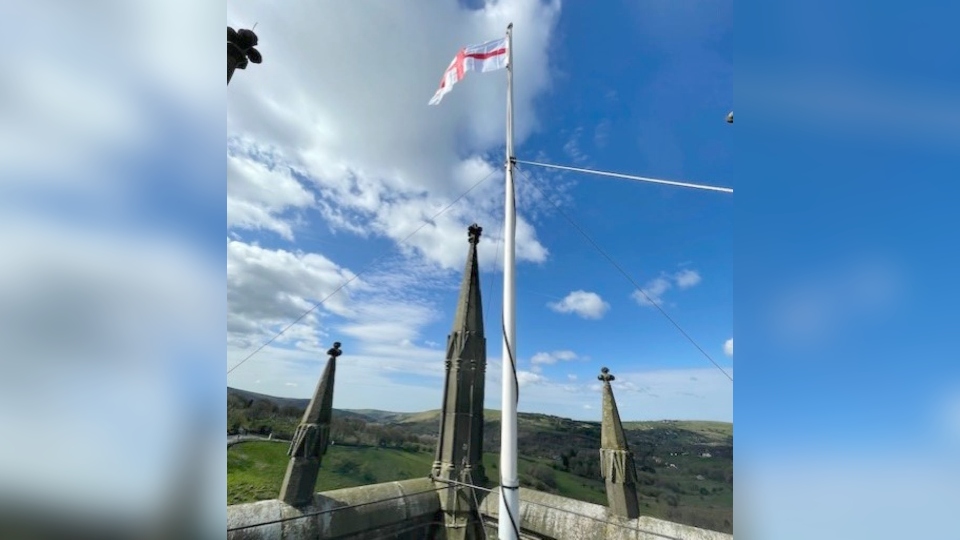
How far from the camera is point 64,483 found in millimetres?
1134

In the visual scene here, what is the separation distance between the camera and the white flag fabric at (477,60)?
6.80m

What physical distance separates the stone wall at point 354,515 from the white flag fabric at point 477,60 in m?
7.01

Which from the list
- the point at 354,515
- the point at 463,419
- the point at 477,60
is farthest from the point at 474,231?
the point at 354,515

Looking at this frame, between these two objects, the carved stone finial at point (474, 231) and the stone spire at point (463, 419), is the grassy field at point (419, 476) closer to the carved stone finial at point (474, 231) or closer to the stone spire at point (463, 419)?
the stone spire at point (463, 419)

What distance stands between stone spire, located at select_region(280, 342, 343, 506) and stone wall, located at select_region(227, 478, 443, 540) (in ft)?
0.60

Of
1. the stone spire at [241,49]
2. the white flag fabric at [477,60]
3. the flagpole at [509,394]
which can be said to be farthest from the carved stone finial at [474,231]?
the stone spire at [241,49]

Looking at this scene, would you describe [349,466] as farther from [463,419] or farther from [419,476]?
[463,419]

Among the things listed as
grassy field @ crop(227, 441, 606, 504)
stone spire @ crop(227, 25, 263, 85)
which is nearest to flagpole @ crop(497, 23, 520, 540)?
stone spire @ crop(227, 25, 263, 85)

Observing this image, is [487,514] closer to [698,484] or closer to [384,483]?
[384,483]

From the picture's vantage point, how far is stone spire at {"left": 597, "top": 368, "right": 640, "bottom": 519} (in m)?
6.22

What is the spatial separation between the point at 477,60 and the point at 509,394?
5.49 meters

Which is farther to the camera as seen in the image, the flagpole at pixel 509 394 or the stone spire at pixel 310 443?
the stone spire at pixel 310 443

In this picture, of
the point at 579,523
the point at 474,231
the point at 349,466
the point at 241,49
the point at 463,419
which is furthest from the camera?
the point at 349,466

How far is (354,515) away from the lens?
639 cm
